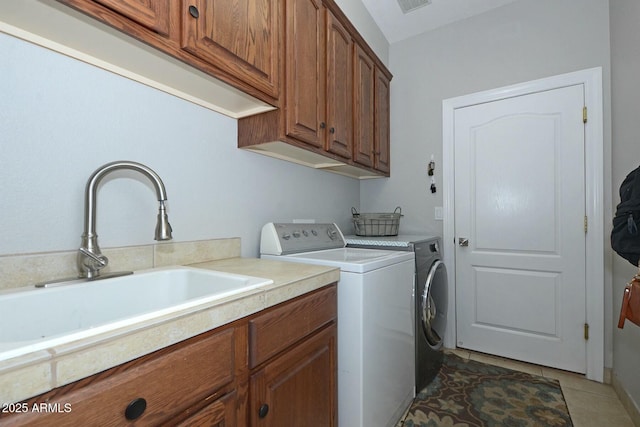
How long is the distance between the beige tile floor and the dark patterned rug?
5 centimetres

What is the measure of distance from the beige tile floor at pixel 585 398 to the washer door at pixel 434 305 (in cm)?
59

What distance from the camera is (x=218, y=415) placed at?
0.72m

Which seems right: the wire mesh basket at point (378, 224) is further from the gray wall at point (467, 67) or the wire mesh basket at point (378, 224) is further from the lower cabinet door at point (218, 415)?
the lower cabinet door at point (218, 415)

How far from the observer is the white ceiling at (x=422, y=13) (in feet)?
7.55

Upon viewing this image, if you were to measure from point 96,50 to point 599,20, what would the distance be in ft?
9.81

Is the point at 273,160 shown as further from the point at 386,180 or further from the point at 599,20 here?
the point at 599,20

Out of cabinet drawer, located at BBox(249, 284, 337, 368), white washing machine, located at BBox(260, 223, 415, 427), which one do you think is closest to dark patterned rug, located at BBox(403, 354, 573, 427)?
white washing machine, located at BBox(260, 223, 415, 427)

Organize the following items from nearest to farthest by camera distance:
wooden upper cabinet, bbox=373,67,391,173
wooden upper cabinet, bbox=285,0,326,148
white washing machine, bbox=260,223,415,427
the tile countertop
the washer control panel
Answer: the tile countertop < white washing machine, bbox=260,223,415,427 < wooden upper cabinet, bbox=285,0,326,148 < the washer control panel < wooden upper cabinet, bbox=373,67,391,173

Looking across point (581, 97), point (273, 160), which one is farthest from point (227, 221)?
point (581, 97)

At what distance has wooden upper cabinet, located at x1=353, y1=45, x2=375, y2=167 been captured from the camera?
6.77 ft

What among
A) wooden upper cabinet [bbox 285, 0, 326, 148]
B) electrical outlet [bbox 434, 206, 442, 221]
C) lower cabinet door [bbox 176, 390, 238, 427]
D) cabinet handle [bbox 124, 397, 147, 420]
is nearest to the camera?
cabinet handle [bbox 124, 397, 147, 420]

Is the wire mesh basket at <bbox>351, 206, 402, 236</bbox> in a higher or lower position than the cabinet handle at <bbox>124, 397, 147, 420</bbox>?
higher

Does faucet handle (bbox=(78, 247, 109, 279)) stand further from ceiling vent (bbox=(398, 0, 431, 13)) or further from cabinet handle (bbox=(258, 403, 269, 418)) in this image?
ceiling vent (bbox=(398, 0, 431, 13))

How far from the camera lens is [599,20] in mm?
1994
